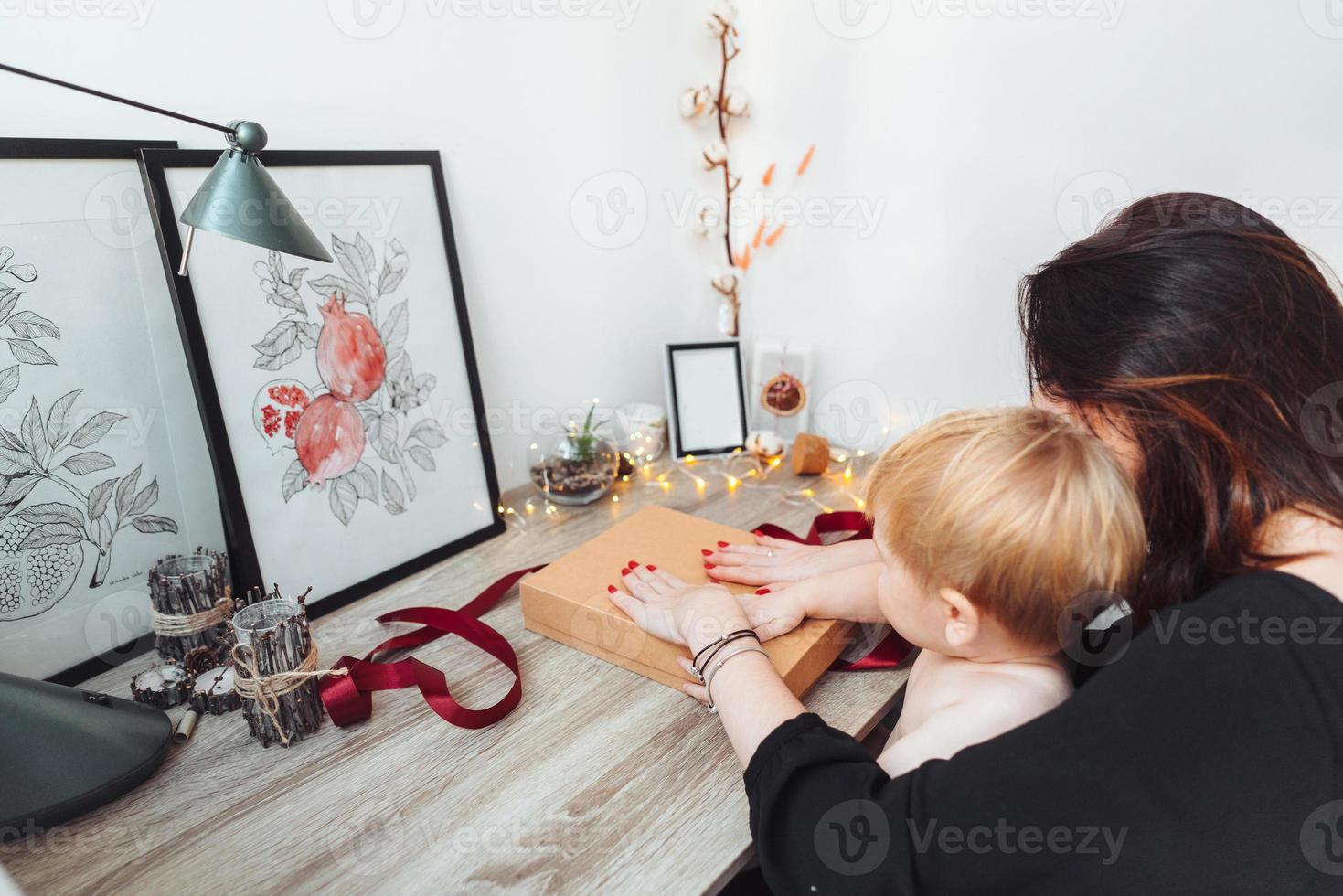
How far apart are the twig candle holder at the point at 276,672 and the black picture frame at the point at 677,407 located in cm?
83

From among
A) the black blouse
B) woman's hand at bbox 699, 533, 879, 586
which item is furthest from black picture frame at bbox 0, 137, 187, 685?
the black blouse

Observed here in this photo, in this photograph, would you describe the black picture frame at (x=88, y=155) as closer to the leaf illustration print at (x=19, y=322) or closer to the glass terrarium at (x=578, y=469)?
the leaf illustration print at (x=19, y=322)

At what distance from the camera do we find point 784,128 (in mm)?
1561

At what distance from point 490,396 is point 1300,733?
3.62ft

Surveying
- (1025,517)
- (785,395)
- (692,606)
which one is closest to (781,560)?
(692,606)

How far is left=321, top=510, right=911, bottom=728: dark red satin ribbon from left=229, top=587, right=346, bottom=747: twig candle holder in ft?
0.09

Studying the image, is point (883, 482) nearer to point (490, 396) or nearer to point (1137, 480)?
point (1137, 480)

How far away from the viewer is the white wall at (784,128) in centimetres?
100

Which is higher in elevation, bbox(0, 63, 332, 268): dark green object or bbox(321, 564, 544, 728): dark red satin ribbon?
bbox(0, 63, 332, 268): dark green object

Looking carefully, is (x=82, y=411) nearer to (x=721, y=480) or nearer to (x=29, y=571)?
(x=29, y=571)

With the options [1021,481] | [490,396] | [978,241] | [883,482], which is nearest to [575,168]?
[490,396]

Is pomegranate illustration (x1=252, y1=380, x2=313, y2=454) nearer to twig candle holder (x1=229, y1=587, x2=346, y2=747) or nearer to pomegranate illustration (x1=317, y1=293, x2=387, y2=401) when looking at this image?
pomegranate illustration (x1=317, y1=293, x2=387, y2=401)

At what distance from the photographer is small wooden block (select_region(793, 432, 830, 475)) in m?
1.46

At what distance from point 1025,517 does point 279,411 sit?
84 cm
